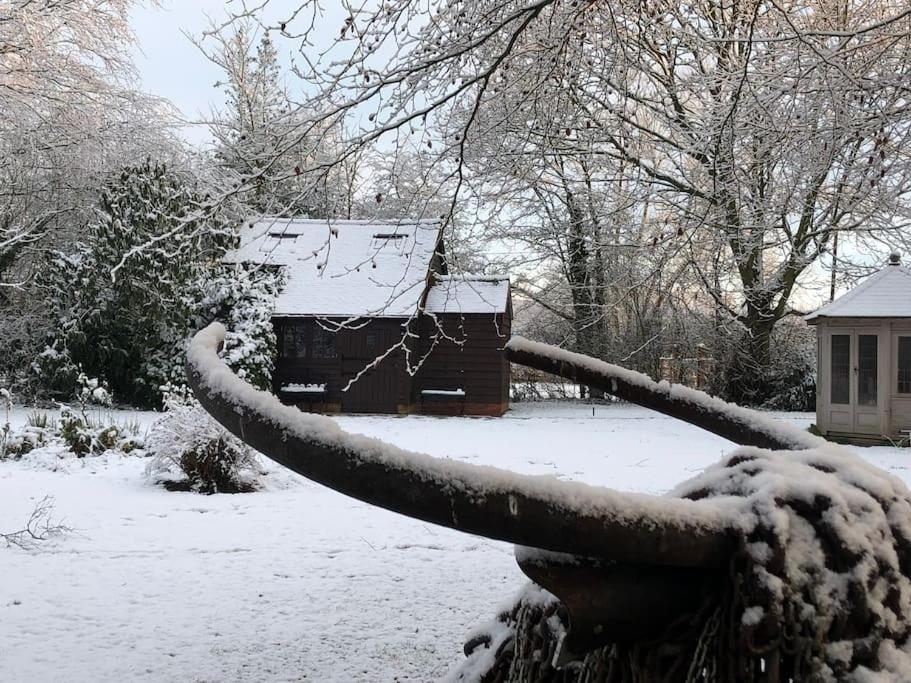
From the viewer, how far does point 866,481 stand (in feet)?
3.32

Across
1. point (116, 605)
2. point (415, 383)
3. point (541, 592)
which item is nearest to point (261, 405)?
point (541, 592)

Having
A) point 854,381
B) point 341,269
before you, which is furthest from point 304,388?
point 854,381

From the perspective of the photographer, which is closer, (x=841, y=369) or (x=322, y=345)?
(x=841, y=369)

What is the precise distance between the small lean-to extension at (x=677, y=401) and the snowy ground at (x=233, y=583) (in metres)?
3.20

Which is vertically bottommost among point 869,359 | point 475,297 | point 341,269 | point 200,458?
point 200,458

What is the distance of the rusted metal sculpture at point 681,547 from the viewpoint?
778 millimetres

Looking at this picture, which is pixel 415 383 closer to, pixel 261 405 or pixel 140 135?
pixel 140 135

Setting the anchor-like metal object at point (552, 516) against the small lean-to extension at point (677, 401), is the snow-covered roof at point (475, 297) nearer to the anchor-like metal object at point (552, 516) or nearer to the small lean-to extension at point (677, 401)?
the small lean-to extension at point (677, 401)

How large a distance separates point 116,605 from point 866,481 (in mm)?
5482

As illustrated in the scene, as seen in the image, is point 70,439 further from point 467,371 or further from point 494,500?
point 494,500

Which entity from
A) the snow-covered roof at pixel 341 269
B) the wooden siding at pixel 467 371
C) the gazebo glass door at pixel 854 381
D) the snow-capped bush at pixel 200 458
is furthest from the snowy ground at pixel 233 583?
the wooden siding at pixel 467 371

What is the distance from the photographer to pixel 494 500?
761 millimetres

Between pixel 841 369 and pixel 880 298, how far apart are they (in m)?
1.44

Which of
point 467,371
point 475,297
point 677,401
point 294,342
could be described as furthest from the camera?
point 467,371
